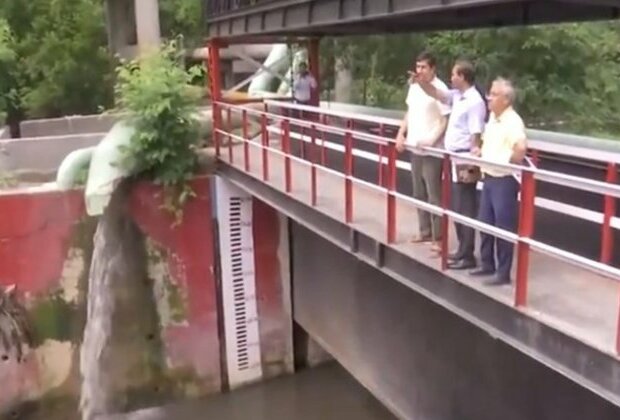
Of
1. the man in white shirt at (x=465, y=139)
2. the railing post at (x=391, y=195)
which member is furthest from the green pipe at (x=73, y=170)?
the man in white shirt at (x=465, y=139)

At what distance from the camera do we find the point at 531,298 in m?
5.60

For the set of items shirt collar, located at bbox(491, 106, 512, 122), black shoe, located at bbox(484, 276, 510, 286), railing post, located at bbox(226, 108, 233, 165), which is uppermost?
shirt collar, located at bbox(491, 106, 512, 122)

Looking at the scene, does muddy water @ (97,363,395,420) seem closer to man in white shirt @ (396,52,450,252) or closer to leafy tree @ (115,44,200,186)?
leafy tree @ (115,44,200,186)

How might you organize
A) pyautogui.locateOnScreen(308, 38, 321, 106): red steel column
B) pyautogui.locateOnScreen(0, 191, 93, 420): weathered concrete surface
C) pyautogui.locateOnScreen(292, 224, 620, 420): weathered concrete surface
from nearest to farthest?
pyautogui.locateOnScreen(292, 224, 620, 420): weathered concrete surface → pyautogui.locateOnScreen(0, 191, 93, 420): weathered concrete surface → pyautogui.locateOnScreen(308, 38, 321, 106): red steel column

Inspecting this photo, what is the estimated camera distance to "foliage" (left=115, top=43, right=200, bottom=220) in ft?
42.7

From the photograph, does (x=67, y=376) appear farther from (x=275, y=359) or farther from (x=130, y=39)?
(x=130, y=39)

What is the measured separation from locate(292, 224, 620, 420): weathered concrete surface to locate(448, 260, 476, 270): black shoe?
1410 millimetres

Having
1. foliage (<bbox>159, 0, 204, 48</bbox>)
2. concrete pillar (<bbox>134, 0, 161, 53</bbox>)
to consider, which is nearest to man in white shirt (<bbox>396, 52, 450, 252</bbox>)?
concrete pillar (<bbox>134, 0, 161, 53</bbox>)

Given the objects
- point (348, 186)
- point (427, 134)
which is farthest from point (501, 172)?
point (348, 186)

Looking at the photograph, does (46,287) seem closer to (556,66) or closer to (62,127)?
(62,127)

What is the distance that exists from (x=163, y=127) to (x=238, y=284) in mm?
2960

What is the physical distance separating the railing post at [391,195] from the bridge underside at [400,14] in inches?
56.8

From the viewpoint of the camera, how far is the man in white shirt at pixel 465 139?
6.12 m

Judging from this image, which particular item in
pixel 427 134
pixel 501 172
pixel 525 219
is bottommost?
pixel 525 219
